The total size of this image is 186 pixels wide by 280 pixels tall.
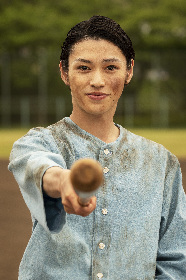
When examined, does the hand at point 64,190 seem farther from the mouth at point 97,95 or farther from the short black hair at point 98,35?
the short black hair at point 98,35

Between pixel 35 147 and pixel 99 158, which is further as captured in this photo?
pixel 99 158

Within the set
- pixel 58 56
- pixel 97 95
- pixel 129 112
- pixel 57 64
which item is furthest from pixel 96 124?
pixel 57 64

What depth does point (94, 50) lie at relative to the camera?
6.47 ft

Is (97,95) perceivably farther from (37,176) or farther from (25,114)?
(25,114)

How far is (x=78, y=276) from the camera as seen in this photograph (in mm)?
1908

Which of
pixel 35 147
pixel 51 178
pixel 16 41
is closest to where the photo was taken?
pixel 51 178

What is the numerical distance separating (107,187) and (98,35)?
47 centimetres

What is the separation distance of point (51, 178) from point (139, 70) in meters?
34.5

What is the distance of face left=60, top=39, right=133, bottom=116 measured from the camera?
6.45 ft

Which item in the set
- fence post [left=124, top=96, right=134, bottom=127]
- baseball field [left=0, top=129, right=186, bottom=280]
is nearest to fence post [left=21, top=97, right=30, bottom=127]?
fence post [left=124, top=96, right=134, bottom=127]

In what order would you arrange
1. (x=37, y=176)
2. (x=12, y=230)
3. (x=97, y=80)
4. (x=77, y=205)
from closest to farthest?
(x=77, y=205) → (x=37, y=176) → (x=97, y=80) → (x=12, y=230)

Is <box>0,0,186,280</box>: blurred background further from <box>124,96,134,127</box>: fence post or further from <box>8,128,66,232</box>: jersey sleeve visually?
<box>8,128,66,232</box>: jersey sleeve

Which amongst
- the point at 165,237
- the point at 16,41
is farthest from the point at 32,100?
the point at 165,237

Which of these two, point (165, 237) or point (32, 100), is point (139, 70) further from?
point (165, 237)
